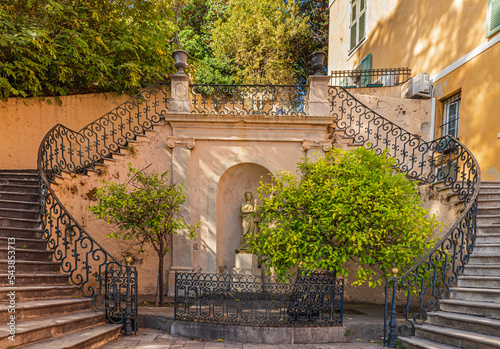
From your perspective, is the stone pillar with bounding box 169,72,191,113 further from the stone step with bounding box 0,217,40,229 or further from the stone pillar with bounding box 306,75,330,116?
the stone step with bounding box 0,217,40,229

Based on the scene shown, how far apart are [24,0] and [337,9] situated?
12.4 m

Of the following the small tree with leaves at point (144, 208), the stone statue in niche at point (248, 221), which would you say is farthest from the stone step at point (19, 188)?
the stone statue in niche at point (248, 221)

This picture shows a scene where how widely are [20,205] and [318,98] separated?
6758mm

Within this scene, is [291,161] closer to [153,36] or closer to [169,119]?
[169,119]

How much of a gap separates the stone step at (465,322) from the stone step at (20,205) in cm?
729

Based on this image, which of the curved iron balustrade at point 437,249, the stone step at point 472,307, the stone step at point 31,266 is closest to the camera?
the stone step at point 472,307

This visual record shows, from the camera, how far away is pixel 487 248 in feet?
18.1

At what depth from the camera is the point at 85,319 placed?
4855 mm

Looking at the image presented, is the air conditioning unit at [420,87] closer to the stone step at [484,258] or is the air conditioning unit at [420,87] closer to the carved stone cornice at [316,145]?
the carved stone cornice at [316,145]

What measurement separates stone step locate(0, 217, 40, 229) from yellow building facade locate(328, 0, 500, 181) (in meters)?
9.21

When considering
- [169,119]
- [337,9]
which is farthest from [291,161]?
[337,9]

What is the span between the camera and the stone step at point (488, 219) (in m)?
5.88

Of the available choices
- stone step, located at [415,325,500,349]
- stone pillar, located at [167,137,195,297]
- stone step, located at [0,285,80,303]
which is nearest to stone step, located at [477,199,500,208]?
stone step, located at [415,325,500,349]

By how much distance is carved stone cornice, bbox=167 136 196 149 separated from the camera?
7824 millimetres
